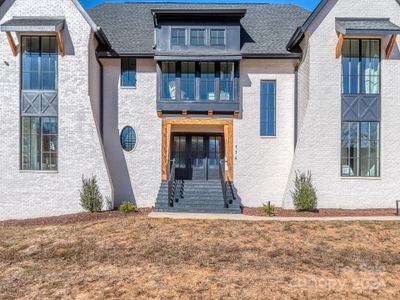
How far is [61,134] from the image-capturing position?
39.5 feet

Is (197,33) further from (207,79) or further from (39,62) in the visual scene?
(39,62)

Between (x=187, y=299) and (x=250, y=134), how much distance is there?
9200mm

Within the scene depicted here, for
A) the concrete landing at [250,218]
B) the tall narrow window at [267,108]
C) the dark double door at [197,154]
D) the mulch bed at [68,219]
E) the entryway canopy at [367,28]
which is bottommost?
the mulch bed at [68,219]

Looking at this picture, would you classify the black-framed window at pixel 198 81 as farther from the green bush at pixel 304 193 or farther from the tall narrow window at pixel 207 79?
the green bush at pixel 304 193

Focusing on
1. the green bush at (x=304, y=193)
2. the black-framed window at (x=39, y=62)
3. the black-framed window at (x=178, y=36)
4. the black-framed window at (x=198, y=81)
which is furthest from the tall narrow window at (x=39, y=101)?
the green bush at (x=304, y=193)

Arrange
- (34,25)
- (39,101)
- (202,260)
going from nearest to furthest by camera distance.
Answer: (202,260), (34,25), (39,101)

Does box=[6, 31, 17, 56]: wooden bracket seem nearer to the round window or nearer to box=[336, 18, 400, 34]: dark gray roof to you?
the round window

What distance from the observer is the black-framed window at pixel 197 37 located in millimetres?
13047

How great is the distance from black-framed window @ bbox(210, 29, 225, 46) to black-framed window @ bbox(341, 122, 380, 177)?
21.3ft

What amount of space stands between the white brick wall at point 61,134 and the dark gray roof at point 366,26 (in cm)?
1062

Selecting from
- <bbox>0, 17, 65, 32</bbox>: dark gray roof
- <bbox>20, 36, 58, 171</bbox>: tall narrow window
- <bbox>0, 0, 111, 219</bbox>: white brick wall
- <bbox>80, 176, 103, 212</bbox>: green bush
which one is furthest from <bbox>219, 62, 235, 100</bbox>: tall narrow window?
<bbox>20, 36, 58, 171</bbox>: tall narrow window

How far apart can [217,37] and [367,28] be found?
20.3 feet

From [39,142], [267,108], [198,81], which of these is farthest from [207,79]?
[39,142]

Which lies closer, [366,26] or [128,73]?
[366,26]
